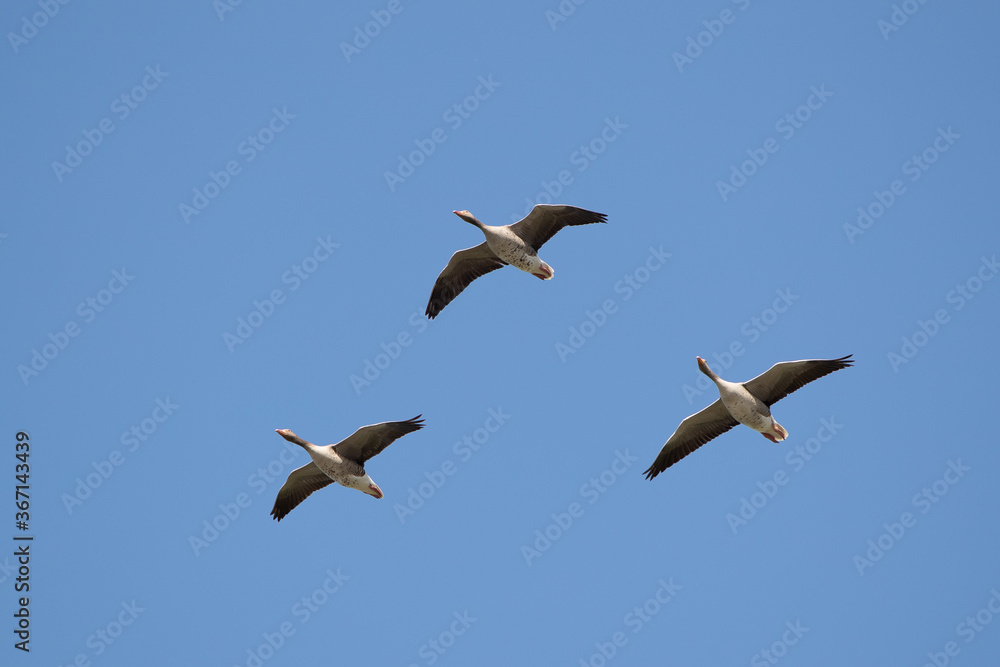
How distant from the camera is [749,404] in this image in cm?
1944

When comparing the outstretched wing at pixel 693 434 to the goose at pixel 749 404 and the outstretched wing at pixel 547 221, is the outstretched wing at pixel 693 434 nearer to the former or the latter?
the goose at pixel 749 404

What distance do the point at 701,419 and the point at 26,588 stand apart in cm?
1410

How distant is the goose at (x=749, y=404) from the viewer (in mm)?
19344

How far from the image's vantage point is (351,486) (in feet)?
66.2

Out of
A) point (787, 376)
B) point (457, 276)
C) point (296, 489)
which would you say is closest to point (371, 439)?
point (296, 489)

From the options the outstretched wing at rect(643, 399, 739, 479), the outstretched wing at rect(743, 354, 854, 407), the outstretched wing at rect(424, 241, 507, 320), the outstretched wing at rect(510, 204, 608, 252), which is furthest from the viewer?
the outstretched wing at rect(424, 241, 507, 320)

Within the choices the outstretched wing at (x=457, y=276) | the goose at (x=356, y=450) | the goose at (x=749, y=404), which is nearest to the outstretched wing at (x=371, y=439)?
the goose at (x=356, y=450)

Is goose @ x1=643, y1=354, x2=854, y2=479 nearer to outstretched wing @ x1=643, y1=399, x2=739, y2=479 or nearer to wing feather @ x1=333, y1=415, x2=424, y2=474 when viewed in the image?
outstretched wing @ x1=643, y1=399, x2=739, y2=479

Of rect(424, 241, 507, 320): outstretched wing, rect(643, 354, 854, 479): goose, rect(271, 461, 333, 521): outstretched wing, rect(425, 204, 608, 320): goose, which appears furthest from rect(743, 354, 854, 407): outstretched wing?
rect(271, 461, 333, 521): outstretched wing

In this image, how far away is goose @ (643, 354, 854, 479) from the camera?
19344 mm

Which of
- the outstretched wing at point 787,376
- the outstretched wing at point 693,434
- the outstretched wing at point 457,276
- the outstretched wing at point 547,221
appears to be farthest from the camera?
the outstretched wing at point 457,276

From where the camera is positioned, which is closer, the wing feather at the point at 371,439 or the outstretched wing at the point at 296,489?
the wing feather at the point at 371,439

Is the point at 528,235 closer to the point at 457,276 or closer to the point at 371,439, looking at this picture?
the point at 457,276

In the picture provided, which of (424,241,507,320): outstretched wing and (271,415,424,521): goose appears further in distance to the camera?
(424,241,507,320): outstretched wing
